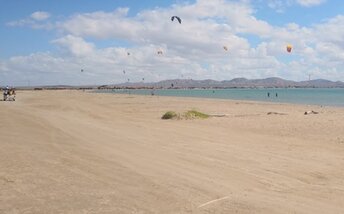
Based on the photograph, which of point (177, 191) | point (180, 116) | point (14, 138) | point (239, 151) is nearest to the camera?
point (177, 191)

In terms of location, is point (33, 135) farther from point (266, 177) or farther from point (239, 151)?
point (266, 177)

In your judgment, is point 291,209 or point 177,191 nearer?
point 291,209

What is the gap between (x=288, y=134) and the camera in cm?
1734

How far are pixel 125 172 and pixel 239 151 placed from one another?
14.3 feet

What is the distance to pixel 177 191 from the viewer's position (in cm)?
738

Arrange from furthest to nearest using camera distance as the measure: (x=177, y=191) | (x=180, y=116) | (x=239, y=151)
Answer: (x=180, y=116) < (x=239, y=151) < (x=177, y=191)

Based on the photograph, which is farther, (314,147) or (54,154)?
(314,147)

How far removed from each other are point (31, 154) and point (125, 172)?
2.85m

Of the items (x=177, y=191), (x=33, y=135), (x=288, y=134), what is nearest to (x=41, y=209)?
(x=177, y=191)

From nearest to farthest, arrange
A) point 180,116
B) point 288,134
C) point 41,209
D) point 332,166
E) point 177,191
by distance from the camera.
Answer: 1. point 41,209
2. point 177,191
3. point 332,166
4. point 288,134
5. point 180,116

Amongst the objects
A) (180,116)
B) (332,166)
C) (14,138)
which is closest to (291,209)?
(332,166)

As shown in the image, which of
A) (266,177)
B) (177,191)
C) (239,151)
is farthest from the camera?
(239,151)

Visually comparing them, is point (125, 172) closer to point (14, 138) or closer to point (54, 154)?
point (54, 154)

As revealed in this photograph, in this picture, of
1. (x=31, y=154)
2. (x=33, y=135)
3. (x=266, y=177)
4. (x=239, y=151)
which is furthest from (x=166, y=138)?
(x=266, y=177)
